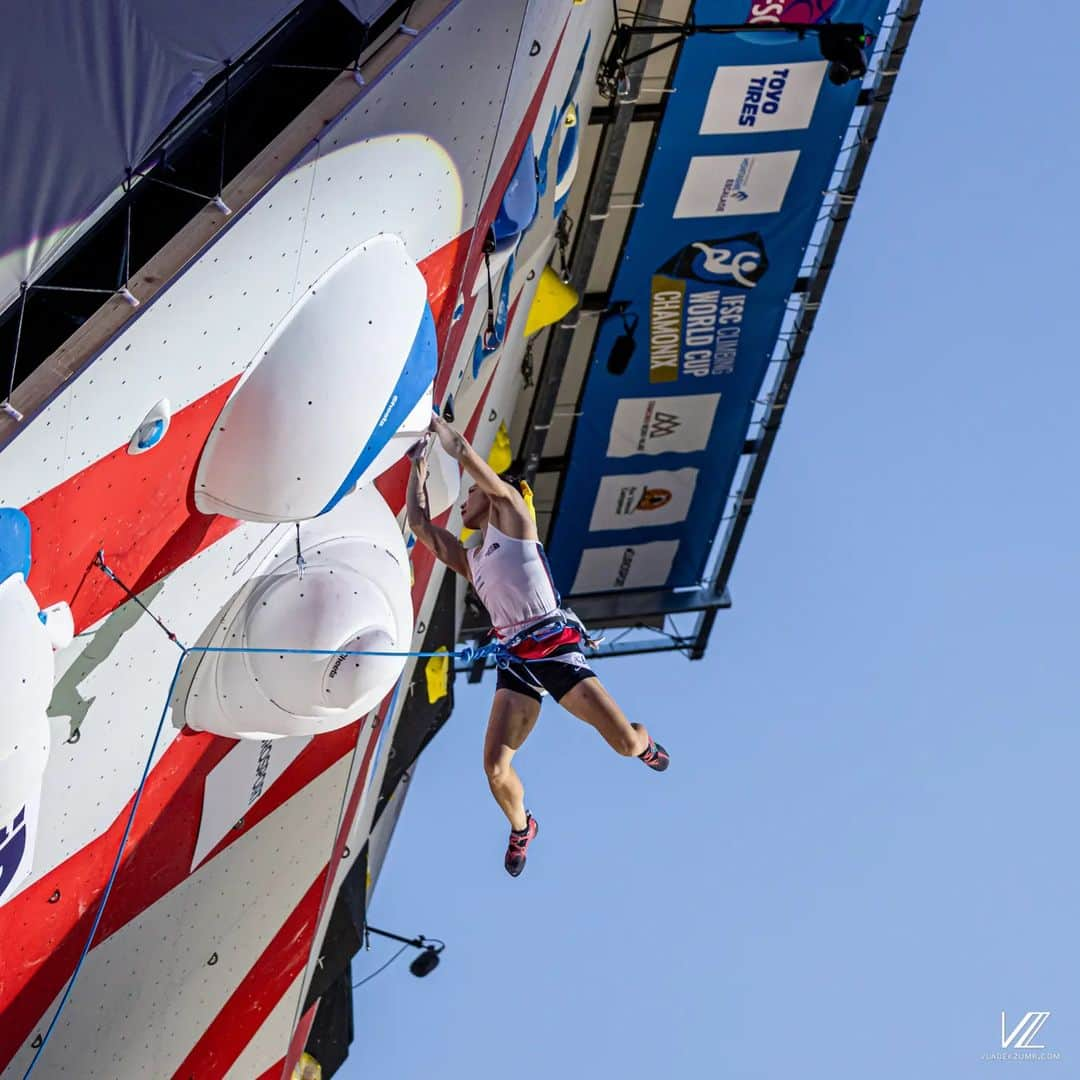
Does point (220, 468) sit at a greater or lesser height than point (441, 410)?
greater

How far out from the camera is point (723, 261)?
12.3 meters

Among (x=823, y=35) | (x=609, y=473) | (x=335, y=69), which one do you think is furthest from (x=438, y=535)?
(x=609, y=473)

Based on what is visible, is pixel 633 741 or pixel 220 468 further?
pixel 633 741

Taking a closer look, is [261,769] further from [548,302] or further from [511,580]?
[548,302]

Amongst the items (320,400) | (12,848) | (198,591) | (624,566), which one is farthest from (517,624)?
(624,566)

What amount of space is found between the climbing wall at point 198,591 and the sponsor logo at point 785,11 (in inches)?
116

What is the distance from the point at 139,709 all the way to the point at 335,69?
7.46 ft

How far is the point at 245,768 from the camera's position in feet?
22.2

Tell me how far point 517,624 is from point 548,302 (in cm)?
528

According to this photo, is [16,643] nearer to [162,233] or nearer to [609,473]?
[162,233]

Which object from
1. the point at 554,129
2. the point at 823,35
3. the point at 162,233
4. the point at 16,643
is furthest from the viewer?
the point at 823,35

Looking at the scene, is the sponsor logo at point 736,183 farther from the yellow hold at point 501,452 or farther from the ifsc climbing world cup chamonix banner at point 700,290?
the yellow hold at point 501,452

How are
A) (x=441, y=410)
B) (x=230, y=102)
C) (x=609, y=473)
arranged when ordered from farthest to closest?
(x=609, y=473), (x=441, y=410), (x=230, y=102)

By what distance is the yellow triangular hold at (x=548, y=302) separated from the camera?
37.0ft
